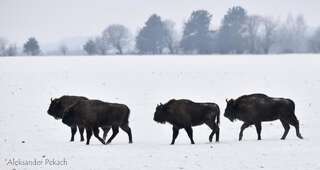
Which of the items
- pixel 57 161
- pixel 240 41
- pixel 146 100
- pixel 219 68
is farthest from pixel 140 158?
Answer: pixel 240 41

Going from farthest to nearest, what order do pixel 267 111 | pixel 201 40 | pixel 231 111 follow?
pixel 201 40
pixel 231 111
pixel 267 111

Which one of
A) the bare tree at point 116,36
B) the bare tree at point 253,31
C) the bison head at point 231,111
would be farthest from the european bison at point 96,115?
the bare tree at point 116,36

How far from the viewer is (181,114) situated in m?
22.2

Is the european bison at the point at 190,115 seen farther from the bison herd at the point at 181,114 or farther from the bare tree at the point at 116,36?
the bare tree at the point at 116,36

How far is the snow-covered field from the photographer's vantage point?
1773 cm

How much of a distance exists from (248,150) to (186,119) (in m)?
3.36

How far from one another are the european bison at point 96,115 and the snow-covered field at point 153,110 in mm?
561

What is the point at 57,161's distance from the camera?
17.6 metres

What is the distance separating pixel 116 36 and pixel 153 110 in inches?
5708

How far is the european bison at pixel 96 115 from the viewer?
2195cm

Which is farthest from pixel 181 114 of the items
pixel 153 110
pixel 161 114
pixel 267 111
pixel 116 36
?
pixel 116 36

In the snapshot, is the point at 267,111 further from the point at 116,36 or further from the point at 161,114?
the point at 116,36

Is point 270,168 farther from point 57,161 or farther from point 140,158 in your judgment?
point 57,161

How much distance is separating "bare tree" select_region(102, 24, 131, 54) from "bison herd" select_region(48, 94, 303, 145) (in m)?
Answer: 152
